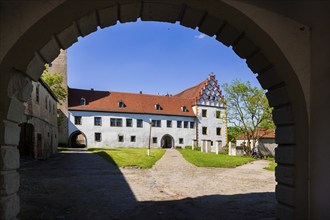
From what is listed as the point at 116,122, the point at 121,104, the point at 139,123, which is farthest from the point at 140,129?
the point at 121,104

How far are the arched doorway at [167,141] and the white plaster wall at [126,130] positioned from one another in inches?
21.0

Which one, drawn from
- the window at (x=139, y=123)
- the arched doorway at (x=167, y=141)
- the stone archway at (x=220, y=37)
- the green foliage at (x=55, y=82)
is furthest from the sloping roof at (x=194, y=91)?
the stone archway at (x=220, y=37)

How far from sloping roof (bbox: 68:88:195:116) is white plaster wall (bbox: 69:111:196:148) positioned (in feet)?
2.46

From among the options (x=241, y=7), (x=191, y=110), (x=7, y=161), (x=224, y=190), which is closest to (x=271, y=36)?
(x=241, y=7)

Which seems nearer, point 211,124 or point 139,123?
point 139,123

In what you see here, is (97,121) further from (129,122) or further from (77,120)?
(129,122)

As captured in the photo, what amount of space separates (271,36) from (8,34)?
146 inches

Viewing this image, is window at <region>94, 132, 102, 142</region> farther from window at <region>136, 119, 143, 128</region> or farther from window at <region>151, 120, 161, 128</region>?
window at <region>151, 120, 161, 128</region>

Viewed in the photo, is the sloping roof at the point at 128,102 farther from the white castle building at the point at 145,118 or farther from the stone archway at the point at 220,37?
the stone archway at the point at 220,37

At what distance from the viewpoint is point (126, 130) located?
42438 millimetres

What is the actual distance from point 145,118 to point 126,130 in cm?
358

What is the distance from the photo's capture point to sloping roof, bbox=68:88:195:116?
41.8 metres

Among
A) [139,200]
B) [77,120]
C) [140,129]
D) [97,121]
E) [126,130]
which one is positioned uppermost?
[77,120]

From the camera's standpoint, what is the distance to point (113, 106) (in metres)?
42.9
